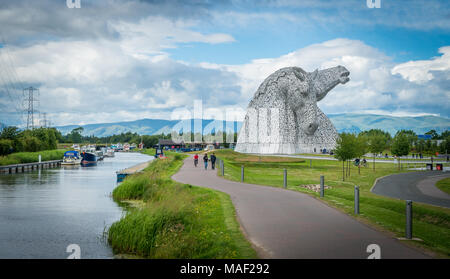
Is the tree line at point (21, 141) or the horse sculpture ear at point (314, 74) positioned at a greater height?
the horse sculpture ear at point (314, 74)

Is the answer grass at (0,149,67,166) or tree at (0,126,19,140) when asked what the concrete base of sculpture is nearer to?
grass at (0,149,67,166)

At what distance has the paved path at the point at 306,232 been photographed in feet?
30.2

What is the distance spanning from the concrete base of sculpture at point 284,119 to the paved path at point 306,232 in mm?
56878

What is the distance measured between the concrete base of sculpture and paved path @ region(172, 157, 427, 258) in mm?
56878

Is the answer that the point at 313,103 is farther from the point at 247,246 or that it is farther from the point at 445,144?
the point at 247,246

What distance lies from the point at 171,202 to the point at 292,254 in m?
8.45

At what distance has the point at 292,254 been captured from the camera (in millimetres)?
8953

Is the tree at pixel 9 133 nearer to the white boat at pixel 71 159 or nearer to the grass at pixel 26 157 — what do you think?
the grass at pixel 26 157

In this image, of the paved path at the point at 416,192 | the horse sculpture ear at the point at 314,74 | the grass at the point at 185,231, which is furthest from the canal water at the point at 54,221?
the horse sculpture ear at the point at 314,74

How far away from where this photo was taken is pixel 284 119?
74.4 meters

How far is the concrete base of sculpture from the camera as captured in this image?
74250mm

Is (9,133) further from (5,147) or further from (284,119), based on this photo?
(284,119)

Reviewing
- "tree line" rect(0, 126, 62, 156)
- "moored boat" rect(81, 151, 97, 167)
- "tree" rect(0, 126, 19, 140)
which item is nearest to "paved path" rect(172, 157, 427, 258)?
"tree line" rect(0, 126, 62, 156)
